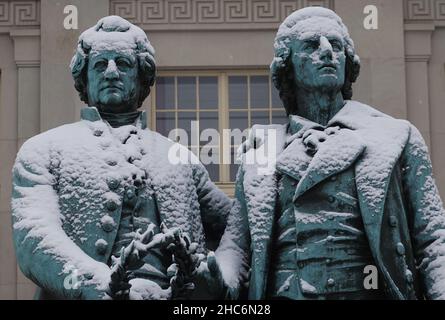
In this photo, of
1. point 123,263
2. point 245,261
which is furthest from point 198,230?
point 123,263

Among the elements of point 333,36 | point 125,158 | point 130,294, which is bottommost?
point 130,294

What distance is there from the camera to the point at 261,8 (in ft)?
Result: 82.0

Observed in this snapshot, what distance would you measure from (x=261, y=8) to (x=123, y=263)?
15.7 metres

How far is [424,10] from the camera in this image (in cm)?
2494

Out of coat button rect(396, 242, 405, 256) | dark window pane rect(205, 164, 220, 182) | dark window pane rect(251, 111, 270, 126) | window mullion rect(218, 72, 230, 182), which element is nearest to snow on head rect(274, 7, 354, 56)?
coat button rect(396, 242, 405, 256)

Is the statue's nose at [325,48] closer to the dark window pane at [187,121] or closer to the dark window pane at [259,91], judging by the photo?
the dark window pane at [187,121]

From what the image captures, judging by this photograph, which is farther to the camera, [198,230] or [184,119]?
[184,119]

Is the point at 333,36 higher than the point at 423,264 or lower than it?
higher

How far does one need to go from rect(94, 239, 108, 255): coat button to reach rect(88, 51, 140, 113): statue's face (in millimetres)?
870

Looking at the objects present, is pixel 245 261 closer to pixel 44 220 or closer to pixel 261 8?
pixel 44 220

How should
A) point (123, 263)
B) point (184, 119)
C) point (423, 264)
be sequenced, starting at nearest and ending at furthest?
point (123, 263)
point (423, 264)
point (184, 119)

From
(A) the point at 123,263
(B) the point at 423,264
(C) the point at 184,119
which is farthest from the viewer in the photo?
(C) the point at 184,119

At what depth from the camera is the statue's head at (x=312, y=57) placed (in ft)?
34.3

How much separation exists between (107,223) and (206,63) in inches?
573
